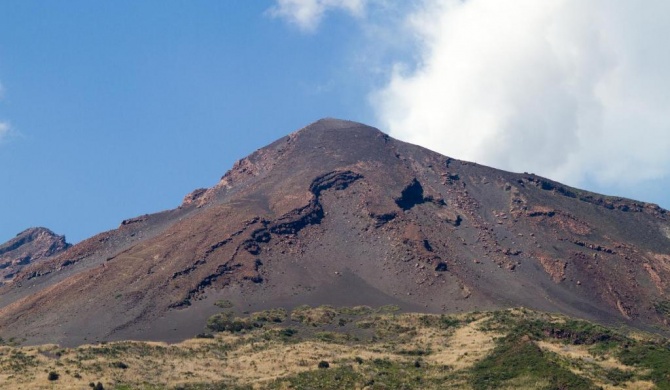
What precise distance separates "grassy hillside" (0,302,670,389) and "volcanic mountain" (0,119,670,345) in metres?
9.13

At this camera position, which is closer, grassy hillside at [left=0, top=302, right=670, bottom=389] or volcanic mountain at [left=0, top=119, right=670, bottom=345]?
grassy hillside at [left=0, top=302, right=670, bottom=389]

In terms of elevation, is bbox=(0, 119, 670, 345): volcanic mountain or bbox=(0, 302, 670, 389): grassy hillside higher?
bbox=(0, 119, 670, 345): volcanic mountain

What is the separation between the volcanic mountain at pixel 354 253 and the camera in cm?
13438

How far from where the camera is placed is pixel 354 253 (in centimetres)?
15412

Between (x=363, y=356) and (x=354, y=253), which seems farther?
(x=354, y=253)

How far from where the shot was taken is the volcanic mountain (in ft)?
441

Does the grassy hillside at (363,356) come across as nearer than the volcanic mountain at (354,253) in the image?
Answer: Yes

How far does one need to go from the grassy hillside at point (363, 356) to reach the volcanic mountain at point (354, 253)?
913 cm

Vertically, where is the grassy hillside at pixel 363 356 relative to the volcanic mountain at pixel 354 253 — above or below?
below

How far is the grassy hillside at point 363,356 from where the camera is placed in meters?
84.4

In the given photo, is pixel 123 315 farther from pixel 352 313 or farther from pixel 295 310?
pixel 352 313

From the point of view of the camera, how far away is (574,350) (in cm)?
9981

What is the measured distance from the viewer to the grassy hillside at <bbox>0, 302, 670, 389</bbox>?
84.4 metres

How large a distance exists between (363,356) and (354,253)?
53.6 meters
